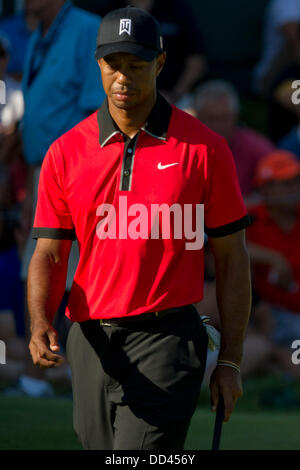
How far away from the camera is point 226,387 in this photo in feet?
11.2

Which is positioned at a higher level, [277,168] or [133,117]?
[133,117]

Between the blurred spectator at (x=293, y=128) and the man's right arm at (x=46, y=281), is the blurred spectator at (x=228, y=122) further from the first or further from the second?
the man's right arm at (x=46, y=281)

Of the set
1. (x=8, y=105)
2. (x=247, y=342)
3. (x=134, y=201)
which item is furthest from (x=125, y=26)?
(x=247, y=342)

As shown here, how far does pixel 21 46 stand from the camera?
823 centimetres

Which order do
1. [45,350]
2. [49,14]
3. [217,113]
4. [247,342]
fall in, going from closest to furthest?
[45,350] < [49,14] < [247,342] < [217,113]

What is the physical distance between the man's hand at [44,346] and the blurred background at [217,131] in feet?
1.98

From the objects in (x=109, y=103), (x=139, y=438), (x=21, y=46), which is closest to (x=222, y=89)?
(x=21, y=46)

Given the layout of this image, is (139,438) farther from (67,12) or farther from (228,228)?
(67,12)

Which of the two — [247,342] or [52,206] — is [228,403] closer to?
[52,206]

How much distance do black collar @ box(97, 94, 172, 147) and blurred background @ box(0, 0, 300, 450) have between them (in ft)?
2.07

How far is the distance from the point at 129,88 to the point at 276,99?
5.37 meters

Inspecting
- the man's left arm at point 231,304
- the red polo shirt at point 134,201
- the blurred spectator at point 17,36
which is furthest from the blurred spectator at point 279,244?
the red polo shirt at point 134,201

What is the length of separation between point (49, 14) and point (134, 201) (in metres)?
3.23

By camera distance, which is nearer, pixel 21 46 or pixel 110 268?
pixel 110 268
